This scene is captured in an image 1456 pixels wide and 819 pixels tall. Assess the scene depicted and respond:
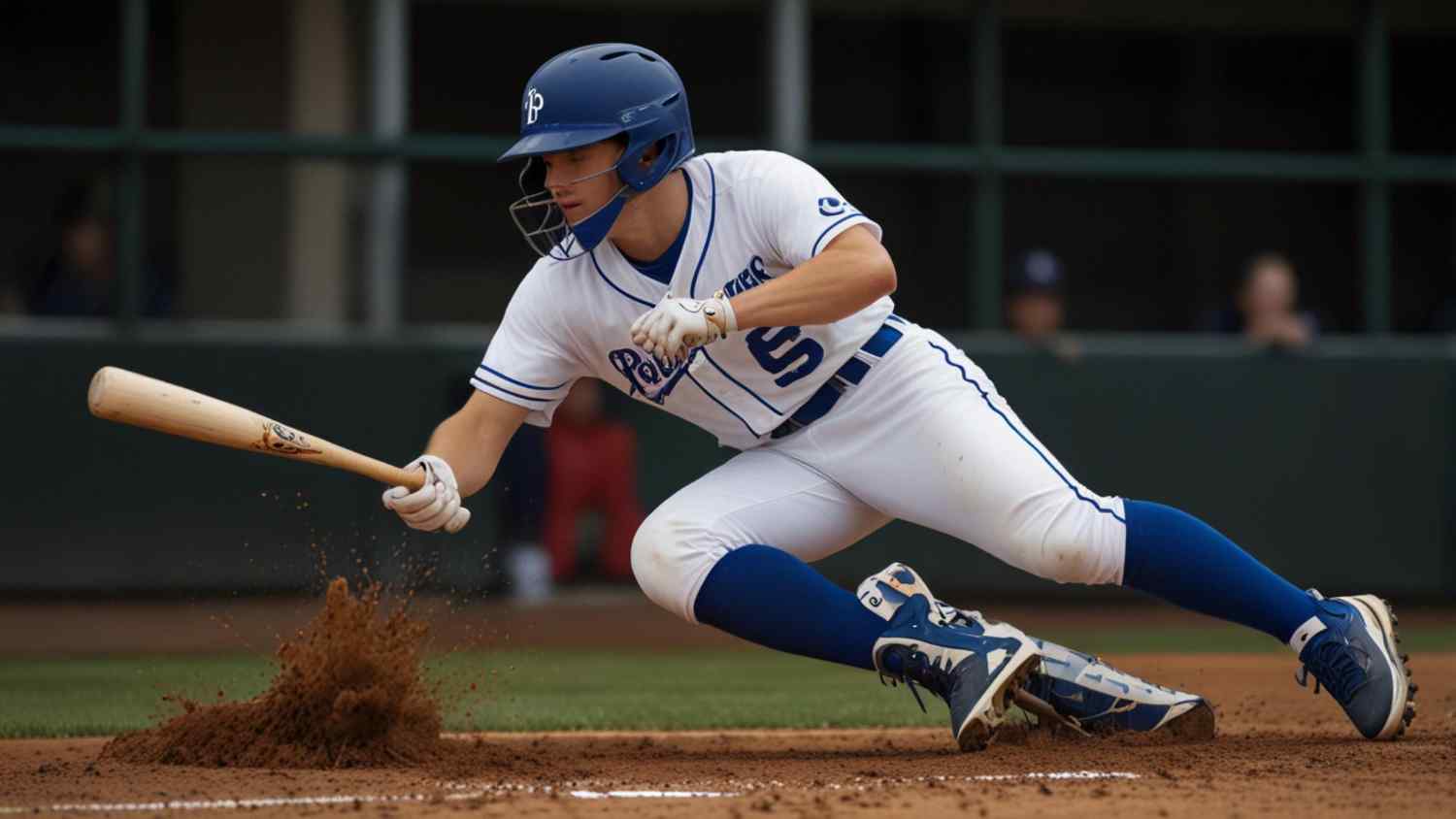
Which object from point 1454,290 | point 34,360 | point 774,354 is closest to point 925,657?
point 774,354

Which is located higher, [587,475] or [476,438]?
[476,438]

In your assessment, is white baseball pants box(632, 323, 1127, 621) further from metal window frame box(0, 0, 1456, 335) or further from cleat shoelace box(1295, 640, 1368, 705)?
metal window frame box(0, 0, 1456, 335)

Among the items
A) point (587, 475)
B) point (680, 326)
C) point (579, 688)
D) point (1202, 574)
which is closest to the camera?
point (680, 326)

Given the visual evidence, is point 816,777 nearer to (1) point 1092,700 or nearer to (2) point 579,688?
(1) point 1092,700

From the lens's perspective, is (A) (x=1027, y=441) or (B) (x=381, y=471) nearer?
(B) (x=381, y=471)

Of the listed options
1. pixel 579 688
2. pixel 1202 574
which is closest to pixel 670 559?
pixel 1202 574

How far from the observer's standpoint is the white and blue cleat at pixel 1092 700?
426 cm

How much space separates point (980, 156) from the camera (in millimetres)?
9750

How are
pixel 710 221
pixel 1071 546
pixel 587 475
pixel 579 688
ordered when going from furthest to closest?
pixel 587 475, pixel 579 688, pixel 710 221, pixel 1071 546

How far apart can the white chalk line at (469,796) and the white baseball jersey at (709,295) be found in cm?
92

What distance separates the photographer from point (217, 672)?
21.2 ft

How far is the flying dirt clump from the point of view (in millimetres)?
3930

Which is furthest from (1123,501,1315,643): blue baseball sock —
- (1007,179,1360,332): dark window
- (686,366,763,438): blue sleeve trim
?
(1007,179,1360,332): dark window

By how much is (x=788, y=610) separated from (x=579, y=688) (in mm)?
2304
